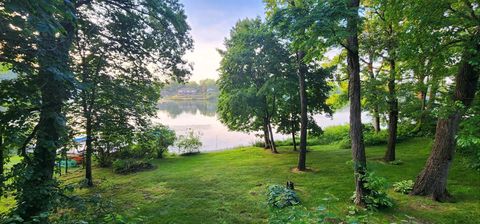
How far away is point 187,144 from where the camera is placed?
16.2 meters

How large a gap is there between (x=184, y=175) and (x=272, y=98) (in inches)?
233

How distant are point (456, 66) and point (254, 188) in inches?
240

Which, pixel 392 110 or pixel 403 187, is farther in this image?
pixel 392 110

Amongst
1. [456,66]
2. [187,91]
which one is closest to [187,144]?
[456,66]

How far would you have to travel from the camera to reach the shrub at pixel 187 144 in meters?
16.2

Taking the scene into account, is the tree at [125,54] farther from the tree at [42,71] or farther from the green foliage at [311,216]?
the green foliage at [311,216]

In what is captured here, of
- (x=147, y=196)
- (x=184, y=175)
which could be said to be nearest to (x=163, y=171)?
(x=184, y=175)

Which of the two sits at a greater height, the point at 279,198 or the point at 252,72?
the point at 252,72

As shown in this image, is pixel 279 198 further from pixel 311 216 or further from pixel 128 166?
pixel 128 166

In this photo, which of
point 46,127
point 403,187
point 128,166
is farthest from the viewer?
point 128,166

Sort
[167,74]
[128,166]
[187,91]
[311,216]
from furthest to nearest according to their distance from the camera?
[187,91] < [128,166] < [167,74] < [311,216]

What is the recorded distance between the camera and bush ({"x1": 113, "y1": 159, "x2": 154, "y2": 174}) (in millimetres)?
11521

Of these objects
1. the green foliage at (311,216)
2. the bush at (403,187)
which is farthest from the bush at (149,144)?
the bush at (403,187)

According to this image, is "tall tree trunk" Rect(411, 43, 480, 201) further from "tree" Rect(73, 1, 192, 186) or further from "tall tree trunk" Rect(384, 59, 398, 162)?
"tree" Rect(73, 1, 192, 186)
